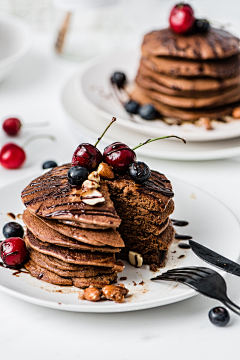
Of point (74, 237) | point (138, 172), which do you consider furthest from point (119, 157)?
point (74, 237)

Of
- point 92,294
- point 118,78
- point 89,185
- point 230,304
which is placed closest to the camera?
point 230,304

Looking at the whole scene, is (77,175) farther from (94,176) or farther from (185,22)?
(185,22)

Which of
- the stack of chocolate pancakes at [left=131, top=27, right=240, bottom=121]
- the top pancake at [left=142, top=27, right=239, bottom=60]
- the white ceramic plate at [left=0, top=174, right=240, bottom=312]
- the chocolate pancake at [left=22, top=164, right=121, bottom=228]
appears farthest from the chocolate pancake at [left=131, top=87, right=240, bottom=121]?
the chocolate pancake at [left=22, top=164, right=121, bottom=228]

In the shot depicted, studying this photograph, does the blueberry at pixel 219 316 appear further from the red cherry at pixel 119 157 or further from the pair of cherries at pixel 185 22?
the pair of cherries at pixel 185 22

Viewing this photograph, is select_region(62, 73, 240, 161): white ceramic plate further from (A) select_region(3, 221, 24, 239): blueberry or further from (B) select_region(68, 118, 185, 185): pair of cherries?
(A) select_region(3, 221, 24, 239): blueberry

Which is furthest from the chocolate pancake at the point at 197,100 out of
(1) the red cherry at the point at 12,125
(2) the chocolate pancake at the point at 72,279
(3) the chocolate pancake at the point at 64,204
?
(2) the chocolate pancake at the point at 72,279

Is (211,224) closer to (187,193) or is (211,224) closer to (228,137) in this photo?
(187,193)
